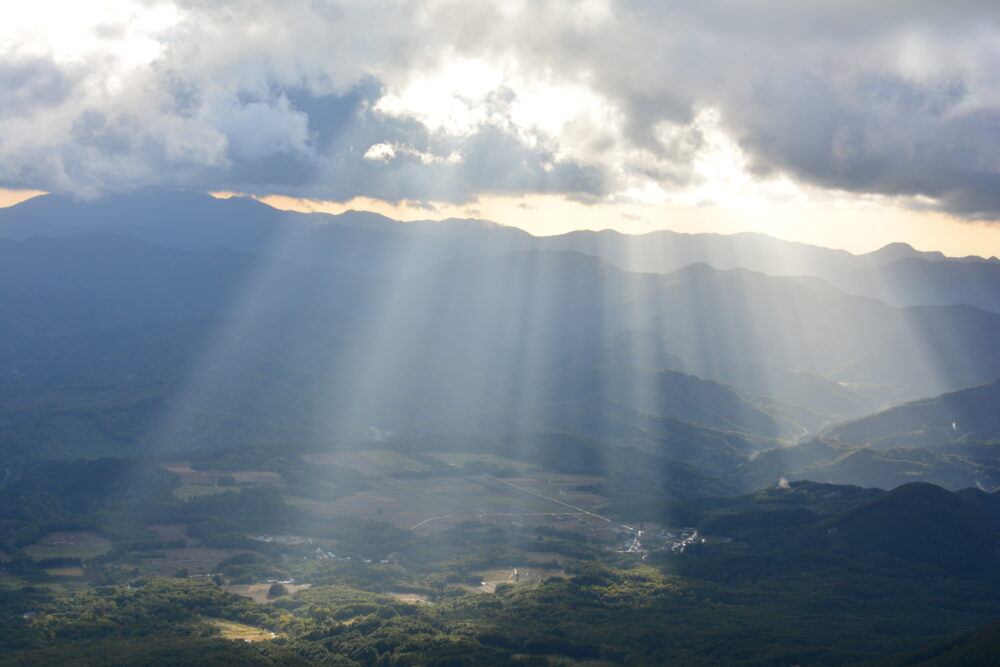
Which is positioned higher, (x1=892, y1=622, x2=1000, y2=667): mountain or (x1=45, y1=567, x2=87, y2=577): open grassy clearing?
(x1=45, y1=567, x2=87, y2=577): open grassy clearing

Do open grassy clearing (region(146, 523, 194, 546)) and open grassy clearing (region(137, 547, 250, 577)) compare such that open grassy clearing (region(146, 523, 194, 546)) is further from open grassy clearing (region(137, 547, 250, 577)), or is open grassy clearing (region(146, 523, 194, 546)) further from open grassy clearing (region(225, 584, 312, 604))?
open grassy clearing (region(225, 584, 312, 604))

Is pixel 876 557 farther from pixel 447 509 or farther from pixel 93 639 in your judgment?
pixel 93 639

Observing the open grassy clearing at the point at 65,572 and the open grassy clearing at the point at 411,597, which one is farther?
the open grassy clearing at the point at 65,572

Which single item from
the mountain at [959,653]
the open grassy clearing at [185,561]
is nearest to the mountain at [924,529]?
the mountain at [959,653]

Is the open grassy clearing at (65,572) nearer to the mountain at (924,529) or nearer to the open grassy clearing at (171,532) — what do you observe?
the open grassy clearing at (171,532)

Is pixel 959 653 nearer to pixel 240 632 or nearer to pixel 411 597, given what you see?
pixel 411 597

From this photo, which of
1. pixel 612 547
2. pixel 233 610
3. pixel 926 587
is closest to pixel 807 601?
pixel 926 587

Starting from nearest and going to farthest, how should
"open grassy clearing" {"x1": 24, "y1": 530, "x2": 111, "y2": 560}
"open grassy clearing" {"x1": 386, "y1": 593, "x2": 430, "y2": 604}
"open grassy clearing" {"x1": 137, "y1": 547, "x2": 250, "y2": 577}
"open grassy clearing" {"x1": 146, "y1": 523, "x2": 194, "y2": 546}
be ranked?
"open grassy clearing" {"x1": 386, "y1": 593, "x2": 430, "y2": 604}, "open grassy clearing" {"x1": 137, "y1": 547, "x2": 250, "y2": 577}, "open grassy clearing" {"x1": 24, "y1": 530, "x2": 111, "y2": 560}, "open grassy clearing" {"x1": 146, "y1": 523, "x2": 194, "y2": 546}

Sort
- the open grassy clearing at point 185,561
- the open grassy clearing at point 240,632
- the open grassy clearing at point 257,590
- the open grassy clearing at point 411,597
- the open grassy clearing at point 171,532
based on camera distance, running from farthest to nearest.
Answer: the open grassy clearing at point 171,532 < the open grassy clearing at point 185,561 < the open grassy clearing at point 411,597 < the open grassy clearing at point 257,590 < the open grassy clearing at point 240,632

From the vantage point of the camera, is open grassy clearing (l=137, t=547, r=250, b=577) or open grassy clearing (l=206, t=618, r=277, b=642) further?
open grassy clearing (l=137, t=547, r=250, b=577)

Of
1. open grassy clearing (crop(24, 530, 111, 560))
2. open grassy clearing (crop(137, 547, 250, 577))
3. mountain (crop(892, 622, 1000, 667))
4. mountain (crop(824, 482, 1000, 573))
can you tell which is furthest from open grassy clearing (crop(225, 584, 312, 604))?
mountain (crop(824, 482, 1000, 573))
